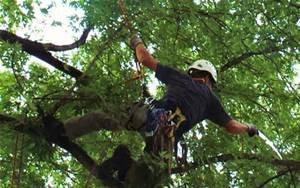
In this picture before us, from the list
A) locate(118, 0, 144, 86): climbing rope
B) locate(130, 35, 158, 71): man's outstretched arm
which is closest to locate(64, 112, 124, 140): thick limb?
locate(118, 0, 144, 86): climbing rope

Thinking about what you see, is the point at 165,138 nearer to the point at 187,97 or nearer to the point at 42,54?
the point at 187,97

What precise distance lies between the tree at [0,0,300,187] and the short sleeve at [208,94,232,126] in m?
0.28

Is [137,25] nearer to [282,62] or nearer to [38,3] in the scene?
[38,3]

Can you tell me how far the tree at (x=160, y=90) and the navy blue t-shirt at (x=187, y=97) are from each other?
12.7 inches

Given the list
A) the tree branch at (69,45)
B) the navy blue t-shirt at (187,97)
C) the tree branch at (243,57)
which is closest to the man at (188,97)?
the navy blue t-shirt at (187,97)

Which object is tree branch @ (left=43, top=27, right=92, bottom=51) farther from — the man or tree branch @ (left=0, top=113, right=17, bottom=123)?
the man

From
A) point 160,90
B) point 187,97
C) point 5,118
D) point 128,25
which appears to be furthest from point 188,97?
point 160,90

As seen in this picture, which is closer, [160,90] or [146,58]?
[146,58]

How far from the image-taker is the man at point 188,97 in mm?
4816

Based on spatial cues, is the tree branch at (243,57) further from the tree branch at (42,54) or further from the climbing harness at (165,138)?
the climbing harness at (165,138)

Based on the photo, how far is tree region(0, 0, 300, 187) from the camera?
5379mm

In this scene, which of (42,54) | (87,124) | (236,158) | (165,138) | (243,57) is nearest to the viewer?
(165,138)

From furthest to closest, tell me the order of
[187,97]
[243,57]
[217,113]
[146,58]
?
[243,57]
[217,113]
[146,58]
[187,97]

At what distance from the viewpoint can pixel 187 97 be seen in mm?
4867
